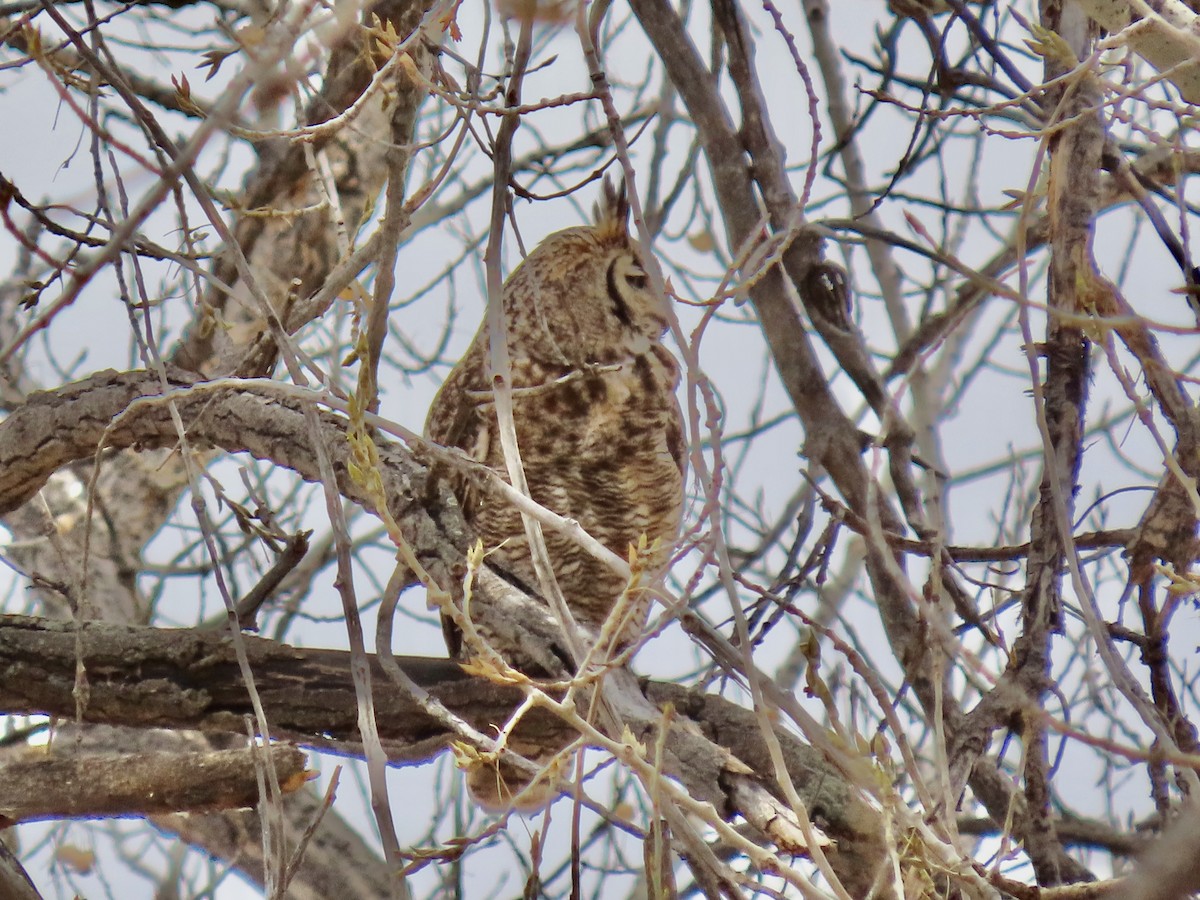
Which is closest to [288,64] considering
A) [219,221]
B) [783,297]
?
[219,221]

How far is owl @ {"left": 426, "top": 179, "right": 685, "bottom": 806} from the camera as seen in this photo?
2.81 m

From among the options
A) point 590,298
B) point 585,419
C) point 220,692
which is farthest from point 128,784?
point 590,298

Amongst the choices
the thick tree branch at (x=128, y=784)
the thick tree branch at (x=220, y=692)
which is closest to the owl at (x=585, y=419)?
the thick tree branch at (x=220, y=692)

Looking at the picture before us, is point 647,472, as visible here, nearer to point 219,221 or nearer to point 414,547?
point 414,547

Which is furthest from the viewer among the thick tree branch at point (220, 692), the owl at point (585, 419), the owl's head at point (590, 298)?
the owl's head at point (590, 298)

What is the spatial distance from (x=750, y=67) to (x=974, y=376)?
83.3 inches

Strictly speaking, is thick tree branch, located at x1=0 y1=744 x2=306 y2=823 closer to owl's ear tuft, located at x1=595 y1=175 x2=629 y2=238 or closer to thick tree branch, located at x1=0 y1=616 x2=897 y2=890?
thick tree branch, located at x1=0 y1=616 x2=897 y2=890

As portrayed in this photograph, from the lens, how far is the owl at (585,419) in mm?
2812

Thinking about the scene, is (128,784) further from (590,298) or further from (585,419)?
(590,298)

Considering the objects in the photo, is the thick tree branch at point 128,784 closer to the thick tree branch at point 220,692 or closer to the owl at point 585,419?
the thick tree branch at point 220,692

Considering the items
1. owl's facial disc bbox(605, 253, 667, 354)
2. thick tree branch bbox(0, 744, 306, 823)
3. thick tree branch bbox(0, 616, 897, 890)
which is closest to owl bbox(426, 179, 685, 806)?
owl's facial disc bbox(605, 253, 667, 354)

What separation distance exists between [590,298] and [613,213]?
252 millimetres

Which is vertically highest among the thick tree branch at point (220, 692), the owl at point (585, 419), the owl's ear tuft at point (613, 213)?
the owl's ear tuft at point (613, 213)

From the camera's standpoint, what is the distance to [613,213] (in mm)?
3174
